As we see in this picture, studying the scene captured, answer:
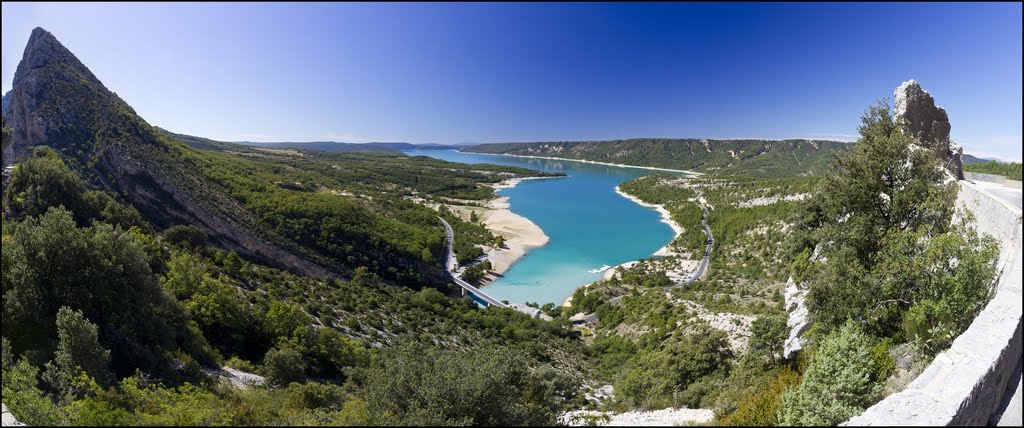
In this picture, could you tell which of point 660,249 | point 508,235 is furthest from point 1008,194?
point 508,235

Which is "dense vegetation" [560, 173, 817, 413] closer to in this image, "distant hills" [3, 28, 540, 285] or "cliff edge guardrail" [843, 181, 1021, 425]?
"cliff edge guardrail" [843, 181, 1021, 425]

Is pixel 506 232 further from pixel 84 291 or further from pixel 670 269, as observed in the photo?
pixel 84 291

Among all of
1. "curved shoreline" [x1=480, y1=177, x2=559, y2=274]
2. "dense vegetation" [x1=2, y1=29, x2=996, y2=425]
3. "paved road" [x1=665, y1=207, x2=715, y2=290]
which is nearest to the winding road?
"paved road" [x1=665, y1=207, x2=715, y2=290]

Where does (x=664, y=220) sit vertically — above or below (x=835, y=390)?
below

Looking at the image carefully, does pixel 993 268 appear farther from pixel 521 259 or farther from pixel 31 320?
pixel 521 259

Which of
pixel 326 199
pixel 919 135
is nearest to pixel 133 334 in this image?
pixel 919 135

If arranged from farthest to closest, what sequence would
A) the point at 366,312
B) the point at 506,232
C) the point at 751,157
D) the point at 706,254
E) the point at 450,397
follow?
the point at 751,157, the point at 506,232, the point at 706,254, the point at 366,312, the point at 450,397
